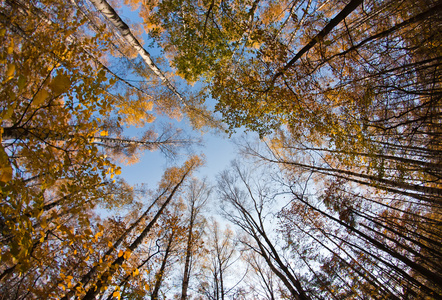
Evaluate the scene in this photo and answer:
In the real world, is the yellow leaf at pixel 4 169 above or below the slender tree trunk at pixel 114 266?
below

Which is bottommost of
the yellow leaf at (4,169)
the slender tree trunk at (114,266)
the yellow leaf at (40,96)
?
the yellow leaf at (4,169)

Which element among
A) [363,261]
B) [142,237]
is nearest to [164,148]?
[142,237]

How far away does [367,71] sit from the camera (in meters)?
3.99

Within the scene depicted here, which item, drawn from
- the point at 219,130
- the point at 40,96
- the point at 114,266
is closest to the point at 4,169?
the point at 40,96

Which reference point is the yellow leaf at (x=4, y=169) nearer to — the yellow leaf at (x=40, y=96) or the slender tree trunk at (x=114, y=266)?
the yellow leaf at (x=40, y=96)

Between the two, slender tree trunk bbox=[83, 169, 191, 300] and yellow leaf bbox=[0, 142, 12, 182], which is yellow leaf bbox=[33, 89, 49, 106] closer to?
yellow leaf bbox=[0, 142, 12, 182]

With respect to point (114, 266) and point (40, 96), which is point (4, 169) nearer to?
point (40, 96)

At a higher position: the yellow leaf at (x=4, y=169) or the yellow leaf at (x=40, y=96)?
the yellow leaf at (x=40, y=96)

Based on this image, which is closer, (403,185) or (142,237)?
(403,185)

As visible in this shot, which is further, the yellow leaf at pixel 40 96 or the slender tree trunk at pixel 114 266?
the slender tree trunk at pixel 114 266

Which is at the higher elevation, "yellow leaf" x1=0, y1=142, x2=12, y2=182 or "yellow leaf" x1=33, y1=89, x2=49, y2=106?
"yellow leaf" x1=33, y1=89, x2=49, y2=106

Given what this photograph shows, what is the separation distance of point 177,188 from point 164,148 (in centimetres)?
259

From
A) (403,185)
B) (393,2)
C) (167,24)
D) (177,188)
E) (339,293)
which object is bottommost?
(339,293)

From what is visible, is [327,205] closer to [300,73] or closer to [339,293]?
[339,293]
